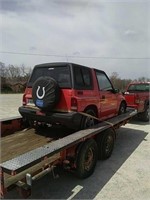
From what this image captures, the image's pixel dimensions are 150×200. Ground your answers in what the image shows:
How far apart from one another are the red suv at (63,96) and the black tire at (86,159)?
1.78 feet

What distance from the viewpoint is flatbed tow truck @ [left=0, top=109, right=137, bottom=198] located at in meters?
3.13

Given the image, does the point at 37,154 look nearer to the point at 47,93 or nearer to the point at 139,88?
the point at 47,93

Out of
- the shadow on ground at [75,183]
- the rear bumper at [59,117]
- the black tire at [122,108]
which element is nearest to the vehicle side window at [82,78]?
the rear bumper at [59,117]

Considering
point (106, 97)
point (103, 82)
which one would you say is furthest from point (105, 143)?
point (103, 82)

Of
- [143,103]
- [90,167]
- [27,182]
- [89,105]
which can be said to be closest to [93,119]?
[89,105]

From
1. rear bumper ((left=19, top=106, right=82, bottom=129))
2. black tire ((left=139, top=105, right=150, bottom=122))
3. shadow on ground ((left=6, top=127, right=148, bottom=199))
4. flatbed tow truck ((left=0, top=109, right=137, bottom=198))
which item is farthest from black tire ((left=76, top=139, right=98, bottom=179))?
black tire ((left=139, top=105, right=150, bottom=122))

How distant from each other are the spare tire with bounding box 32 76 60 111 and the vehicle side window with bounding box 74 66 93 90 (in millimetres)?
474

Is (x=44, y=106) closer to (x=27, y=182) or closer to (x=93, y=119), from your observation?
(x=93, y=119)

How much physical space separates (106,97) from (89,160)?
208 cm

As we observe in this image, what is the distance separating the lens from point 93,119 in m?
5.55

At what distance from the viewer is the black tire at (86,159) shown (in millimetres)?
4293

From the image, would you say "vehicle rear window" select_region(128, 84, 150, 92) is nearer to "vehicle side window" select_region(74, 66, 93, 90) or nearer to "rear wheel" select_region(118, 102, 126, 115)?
"rear wheel" select_region(118, 102, 126, 115)

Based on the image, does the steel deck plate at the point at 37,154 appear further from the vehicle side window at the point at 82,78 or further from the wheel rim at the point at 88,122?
the vehicle side window at the point at 82,78

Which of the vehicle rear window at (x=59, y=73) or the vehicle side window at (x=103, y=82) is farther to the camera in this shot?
the vehicle side window at (x=103, y=82)
